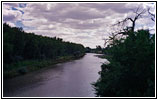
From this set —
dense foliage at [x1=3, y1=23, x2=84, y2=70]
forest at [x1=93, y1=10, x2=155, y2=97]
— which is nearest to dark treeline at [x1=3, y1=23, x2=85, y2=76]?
dense foliage at [x1=3, y1=23, x2=84, y2=70]

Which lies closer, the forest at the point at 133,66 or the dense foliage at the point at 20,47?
the forest at the point at 133,66

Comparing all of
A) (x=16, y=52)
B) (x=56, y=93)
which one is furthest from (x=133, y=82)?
(x=16, y=52)

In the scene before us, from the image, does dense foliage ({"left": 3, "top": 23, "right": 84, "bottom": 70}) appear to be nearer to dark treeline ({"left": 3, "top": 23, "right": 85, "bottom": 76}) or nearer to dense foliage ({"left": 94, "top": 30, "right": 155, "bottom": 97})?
dark treeline ({"left": 3, "top": 23, "right": 85, "bottom": 76})

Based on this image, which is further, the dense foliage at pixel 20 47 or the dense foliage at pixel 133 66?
the dense foliage at pixel 20 47

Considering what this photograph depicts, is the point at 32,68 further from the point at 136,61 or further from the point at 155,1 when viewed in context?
the point at 155,1

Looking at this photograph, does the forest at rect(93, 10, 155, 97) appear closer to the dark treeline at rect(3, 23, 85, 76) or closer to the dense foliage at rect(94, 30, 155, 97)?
the dense foliage at rect(94, 30, 155, 97)

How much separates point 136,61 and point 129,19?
484cm

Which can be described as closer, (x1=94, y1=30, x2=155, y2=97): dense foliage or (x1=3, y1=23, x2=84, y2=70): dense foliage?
(x1=94, y1=30, x2=155, y2=97): dense foliage

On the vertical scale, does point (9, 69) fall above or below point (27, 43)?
below

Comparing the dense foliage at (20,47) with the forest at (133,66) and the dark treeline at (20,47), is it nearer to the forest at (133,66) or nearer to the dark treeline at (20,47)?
the dark treeline at (20,47)

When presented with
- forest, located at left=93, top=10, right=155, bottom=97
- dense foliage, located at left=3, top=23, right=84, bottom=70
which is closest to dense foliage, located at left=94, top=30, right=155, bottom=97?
forest, located at left=93, top=10, right=155, bottom=97

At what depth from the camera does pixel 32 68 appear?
29.1 m

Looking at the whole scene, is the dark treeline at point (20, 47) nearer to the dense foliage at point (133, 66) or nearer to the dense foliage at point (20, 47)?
the dense foliage at point (20, 47)

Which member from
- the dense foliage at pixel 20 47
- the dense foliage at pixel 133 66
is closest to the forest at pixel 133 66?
the dense foliage at pixel 133 66
